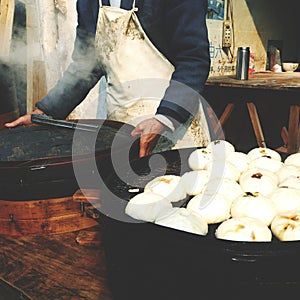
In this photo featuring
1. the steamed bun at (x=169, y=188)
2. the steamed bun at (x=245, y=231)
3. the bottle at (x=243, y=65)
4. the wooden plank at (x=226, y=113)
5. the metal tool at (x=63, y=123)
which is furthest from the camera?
the bottle at (x=243, y=65)

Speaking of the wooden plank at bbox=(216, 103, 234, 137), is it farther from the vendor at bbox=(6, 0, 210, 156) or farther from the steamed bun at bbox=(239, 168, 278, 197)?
the steamed bun at bbox=(239, 168, 278, 197)

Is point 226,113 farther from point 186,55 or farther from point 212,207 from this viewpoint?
point 212,207

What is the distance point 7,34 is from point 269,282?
13.1ft

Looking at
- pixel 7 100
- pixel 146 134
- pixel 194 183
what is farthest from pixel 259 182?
pixel 7 100

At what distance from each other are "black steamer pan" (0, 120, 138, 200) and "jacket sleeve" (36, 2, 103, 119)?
0.89 m

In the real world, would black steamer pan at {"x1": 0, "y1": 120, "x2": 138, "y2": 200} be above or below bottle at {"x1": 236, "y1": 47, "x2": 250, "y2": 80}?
below

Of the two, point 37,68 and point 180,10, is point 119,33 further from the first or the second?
point 37,68

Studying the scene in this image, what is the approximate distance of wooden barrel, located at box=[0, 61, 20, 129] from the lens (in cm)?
→ 341

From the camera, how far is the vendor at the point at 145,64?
2588 mm

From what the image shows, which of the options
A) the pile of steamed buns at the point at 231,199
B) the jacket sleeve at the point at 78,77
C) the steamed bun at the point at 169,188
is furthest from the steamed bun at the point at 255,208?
the jacket sleeve at the point at 78,77

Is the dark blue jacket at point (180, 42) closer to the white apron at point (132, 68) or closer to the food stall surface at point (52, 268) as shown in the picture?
the white apron at point (132, 68)

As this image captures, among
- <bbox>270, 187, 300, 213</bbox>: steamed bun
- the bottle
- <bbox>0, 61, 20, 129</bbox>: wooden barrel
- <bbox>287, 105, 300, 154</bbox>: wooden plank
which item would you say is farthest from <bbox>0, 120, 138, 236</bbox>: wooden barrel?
the bottle

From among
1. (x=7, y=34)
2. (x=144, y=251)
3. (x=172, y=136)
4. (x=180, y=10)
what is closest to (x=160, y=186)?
(x=144, y=251)

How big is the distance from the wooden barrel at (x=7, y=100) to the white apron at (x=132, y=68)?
1.02m
